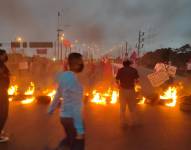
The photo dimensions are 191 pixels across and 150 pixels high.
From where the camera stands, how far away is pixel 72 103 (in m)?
6.18

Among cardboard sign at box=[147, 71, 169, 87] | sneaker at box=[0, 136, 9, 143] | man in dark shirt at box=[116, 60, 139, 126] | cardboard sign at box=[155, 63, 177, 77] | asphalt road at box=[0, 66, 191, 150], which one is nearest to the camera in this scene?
asphalt road at box=[0, 66, 191, 150]

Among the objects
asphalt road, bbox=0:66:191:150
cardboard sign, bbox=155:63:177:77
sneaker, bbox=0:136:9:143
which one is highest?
cardboard sign, bbox=155:63:177:77

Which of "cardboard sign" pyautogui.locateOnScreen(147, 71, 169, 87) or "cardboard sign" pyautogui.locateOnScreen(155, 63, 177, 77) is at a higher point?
"cardboard sign" pyautogui.locateOnScreen(155, 63, 177, 77)

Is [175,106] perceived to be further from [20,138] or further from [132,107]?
[20,138]

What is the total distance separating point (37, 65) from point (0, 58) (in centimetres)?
3743

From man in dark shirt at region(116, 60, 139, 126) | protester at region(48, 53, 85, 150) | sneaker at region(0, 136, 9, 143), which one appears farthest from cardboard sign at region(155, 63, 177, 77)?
protester at region(48, 53, 85, 150)

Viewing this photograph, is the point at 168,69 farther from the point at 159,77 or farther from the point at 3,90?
the point at 3,90

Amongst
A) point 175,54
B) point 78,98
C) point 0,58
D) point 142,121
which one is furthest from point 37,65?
point 78,98

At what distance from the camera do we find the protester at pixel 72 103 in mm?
6121

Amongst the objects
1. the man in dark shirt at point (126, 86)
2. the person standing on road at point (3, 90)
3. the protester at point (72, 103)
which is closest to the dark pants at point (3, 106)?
the person standing on road at point (3, 90)

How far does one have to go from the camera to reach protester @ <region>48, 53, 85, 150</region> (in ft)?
20.1

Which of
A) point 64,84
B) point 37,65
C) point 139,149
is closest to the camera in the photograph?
point 64,84

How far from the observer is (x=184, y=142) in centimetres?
982

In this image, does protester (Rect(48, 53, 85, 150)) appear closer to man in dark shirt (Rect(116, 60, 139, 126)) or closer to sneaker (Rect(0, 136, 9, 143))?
sneaker (Rect(0, 136, 9, 143))
